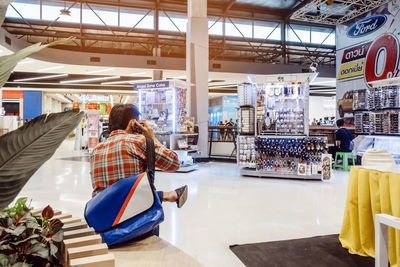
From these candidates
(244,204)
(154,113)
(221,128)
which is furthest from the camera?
(221,128)

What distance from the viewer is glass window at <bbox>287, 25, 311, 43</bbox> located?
49.6 ft

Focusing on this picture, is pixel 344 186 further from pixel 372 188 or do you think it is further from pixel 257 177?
pixel 372 188

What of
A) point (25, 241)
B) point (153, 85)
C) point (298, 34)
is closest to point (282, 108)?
point (153, 85)

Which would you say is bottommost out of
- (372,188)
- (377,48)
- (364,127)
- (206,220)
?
(206,220)

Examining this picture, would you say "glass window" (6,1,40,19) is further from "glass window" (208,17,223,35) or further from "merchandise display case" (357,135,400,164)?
"merchandise display case" (357,135,400,164)

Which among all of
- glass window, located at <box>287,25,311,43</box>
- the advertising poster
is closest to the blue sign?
the advertising poster

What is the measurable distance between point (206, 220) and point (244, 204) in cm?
91

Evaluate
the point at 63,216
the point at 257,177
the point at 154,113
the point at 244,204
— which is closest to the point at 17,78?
the point at 154,113

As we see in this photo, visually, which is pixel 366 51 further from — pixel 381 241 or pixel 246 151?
pixel 381 241

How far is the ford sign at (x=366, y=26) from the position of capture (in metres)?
8.92

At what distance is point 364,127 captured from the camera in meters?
6.94

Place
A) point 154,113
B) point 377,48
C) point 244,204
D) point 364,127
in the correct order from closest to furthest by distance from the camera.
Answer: point 244,204 → point 364,127 → point 154,113 → point 377,48

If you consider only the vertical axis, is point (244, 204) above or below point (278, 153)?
below

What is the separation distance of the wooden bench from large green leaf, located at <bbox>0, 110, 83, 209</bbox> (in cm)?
41
